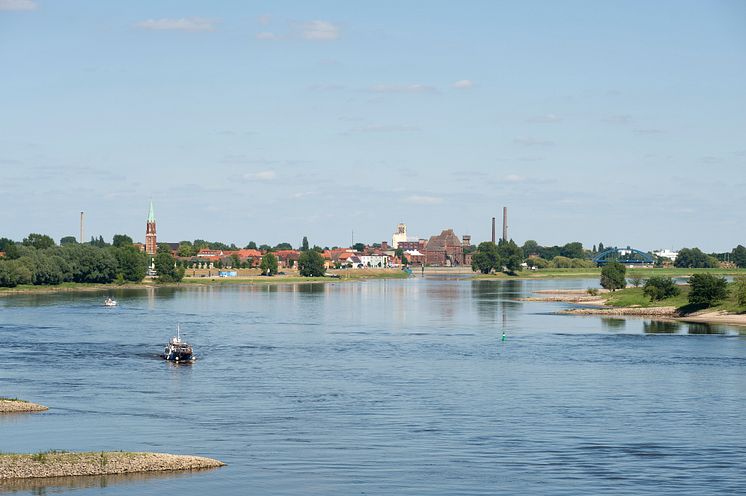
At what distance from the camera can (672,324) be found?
132 meters

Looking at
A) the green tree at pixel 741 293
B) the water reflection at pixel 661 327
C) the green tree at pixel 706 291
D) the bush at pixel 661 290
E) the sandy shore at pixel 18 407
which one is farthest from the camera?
the bush at pixel 661 290

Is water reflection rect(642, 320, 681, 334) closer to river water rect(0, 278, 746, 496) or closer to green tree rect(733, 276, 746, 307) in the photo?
river water rect(0, 278, 746, 496)

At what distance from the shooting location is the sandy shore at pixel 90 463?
44281mm

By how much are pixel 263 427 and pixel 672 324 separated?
86.7 m

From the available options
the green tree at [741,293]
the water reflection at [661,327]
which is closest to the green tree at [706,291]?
the green tree at [741,293]

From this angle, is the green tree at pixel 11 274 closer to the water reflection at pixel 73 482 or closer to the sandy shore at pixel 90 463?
the sandy shore at pixel 90 463

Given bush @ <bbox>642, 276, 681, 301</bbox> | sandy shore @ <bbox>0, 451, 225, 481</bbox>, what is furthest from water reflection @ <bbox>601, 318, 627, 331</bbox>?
sandy shore @ <bbox>0, 451, 225, 481</bbox>

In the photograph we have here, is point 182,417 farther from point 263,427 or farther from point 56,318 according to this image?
point 56,318

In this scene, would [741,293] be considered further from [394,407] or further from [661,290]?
[394,407]

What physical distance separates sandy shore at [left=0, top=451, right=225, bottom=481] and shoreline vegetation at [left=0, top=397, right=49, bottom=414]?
1441 cm

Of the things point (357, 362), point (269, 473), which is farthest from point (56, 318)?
point (269, 473)

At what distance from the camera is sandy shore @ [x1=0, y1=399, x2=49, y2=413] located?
5919 cm

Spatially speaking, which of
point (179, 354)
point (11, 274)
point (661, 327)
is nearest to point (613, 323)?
point (661, 327)

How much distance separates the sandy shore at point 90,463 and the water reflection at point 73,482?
25cm
